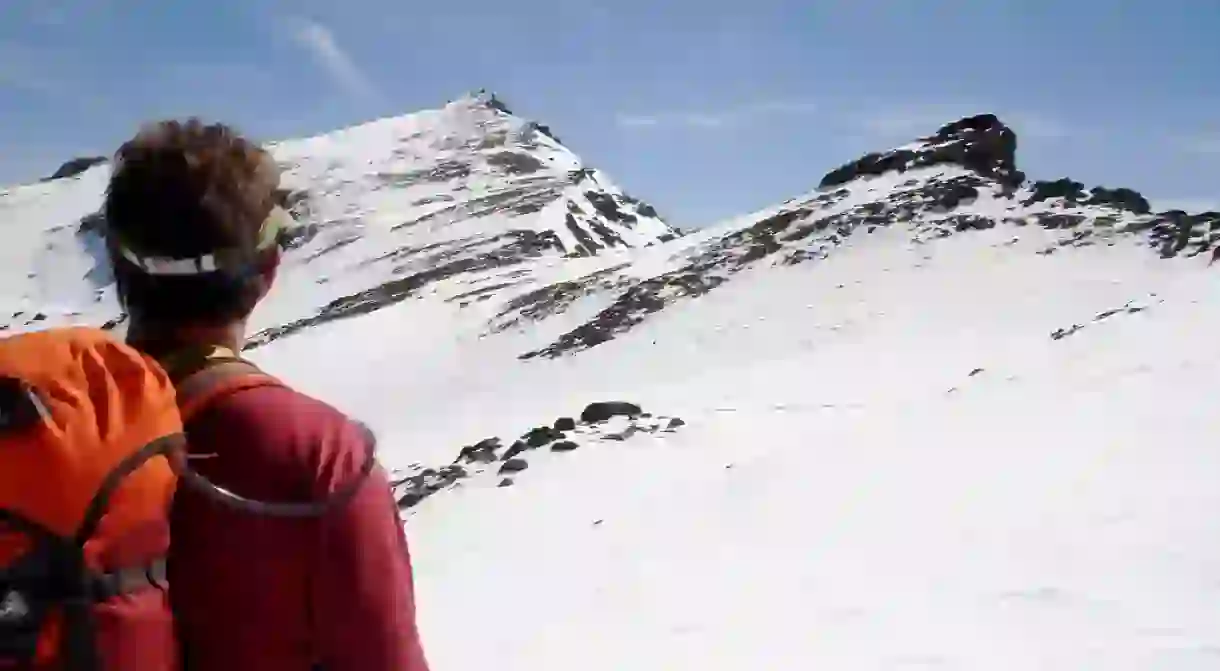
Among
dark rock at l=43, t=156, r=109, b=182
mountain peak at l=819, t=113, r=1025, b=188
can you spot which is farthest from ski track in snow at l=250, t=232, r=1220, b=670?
A: dark rock at l=43, t=156, r=109, b=182

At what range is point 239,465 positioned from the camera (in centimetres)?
171

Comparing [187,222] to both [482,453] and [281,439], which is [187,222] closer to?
[281,439]

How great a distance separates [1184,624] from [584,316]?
1441 inches

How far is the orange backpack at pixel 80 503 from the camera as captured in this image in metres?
1.56

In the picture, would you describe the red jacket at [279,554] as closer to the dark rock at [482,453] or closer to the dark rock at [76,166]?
the dark rock at [482,453]

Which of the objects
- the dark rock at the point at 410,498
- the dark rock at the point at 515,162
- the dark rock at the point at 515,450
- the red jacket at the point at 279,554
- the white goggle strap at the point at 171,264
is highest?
the dark rock at the point at 515,162

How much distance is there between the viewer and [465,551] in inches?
517

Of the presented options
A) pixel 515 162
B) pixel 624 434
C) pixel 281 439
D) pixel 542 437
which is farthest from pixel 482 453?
pixel 515 162

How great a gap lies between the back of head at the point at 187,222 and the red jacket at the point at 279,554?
243 millimetres

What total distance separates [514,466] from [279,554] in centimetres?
1543

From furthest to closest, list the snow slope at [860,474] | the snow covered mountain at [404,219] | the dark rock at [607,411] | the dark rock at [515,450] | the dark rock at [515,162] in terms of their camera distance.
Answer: the dark rock at [515,162]
the snow covered mountain at [404,219]
the dark rock at [607,411]
the dark rock at [515,450]
the snow slope at [860,474]

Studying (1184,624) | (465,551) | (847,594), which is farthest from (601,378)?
(1184,624)

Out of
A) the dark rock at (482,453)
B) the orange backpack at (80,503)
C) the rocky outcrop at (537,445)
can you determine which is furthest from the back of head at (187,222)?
the dark rock at (482,453)

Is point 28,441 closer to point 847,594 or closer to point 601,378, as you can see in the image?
point 847,594
